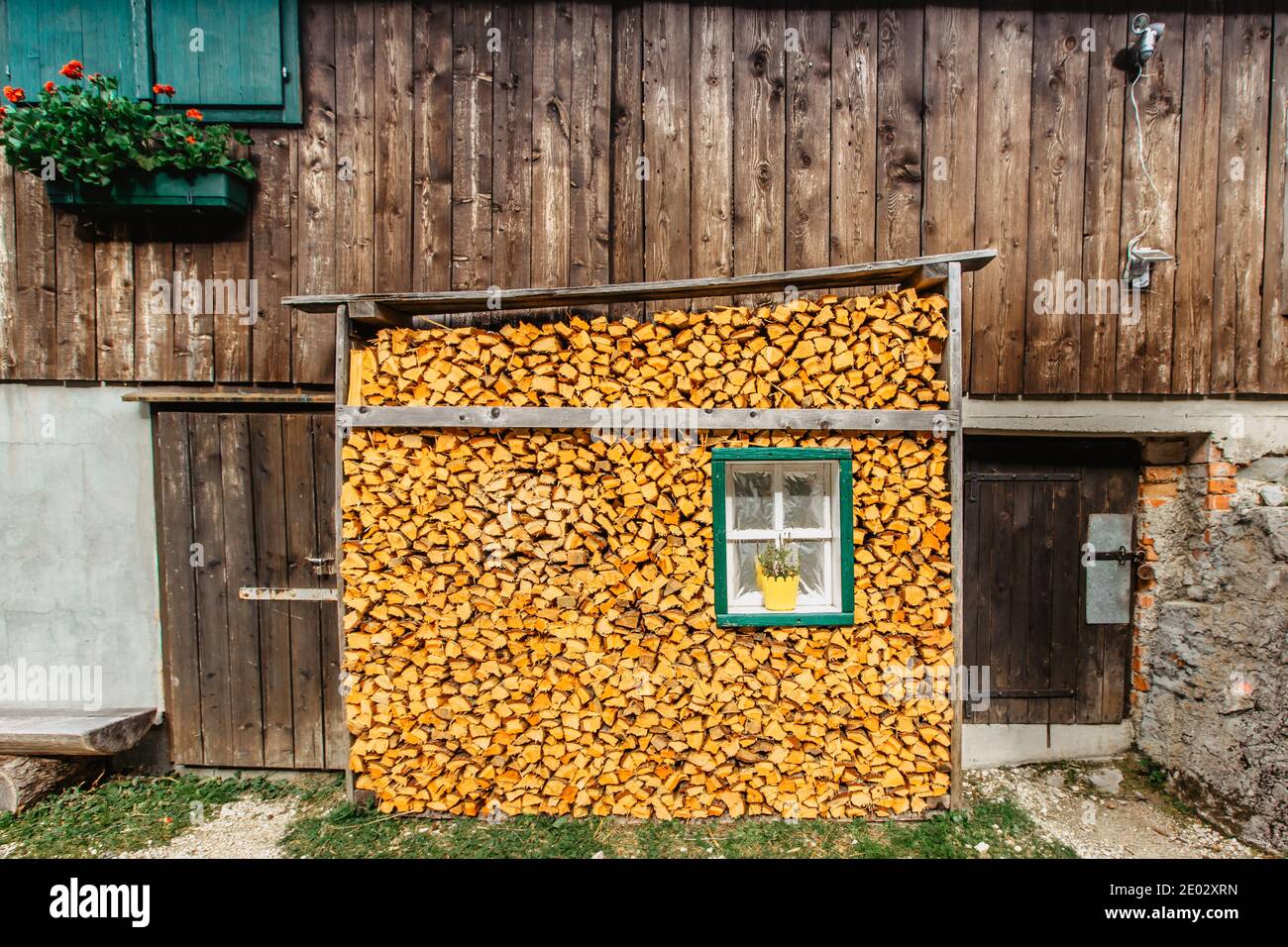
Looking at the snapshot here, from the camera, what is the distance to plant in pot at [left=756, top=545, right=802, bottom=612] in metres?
3.18

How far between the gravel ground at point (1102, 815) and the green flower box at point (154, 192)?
6023 mm

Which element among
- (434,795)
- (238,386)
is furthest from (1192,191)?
(238,386)

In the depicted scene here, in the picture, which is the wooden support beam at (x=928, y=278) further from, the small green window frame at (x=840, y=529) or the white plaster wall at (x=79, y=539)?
the white plaster wall at (x=79, y=539)

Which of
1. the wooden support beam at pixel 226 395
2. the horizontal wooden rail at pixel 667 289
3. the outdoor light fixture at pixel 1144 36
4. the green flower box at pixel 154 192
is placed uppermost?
the outdoor light fixture at pixel 1144 36

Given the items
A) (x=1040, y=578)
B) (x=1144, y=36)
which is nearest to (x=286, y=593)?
(x=1040, y=578)

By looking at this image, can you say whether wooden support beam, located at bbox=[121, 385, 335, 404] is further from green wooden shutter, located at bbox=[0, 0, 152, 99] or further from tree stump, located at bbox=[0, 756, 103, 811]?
tree stump, located at bbox=[0, 756, 103, 811]

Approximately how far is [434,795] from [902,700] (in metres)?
2.73

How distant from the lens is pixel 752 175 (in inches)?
146

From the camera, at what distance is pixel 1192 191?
3.67 m

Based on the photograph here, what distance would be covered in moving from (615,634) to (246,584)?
8.24 feet

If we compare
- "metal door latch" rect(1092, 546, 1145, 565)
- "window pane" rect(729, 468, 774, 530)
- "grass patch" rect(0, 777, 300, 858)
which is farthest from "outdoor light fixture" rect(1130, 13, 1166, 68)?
"grass patch" rect(0, 777, 300, 858)

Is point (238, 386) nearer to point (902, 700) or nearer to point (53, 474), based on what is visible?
point (53, 474)

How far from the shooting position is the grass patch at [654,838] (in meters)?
3.01

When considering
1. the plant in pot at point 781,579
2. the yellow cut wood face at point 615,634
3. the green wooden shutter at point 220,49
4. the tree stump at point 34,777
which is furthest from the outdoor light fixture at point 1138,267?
the tree stump at point 34,777
